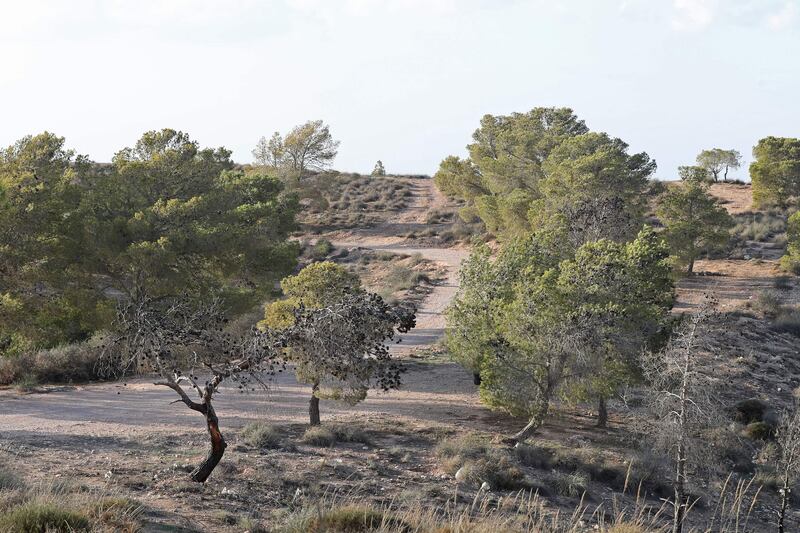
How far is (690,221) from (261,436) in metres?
28.7

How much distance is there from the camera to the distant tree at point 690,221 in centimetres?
3819

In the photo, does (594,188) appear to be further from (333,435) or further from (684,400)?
(684,400)

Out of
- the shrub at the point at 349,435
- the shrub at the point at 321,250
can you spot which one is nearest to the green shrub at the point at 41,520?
the shrub at the point at 349,435

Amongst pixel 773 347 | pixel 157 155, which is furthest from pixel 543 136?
pixel 157 155

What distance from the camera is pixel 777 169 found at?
52.0m

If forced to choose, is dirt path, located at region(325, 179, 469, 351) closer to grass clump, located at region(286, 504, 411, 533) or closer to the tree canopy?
the tree canopy

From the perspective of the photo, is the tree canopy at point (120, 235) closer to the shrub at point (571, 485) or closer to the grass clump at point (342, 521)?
the shrub at point (571, 485)

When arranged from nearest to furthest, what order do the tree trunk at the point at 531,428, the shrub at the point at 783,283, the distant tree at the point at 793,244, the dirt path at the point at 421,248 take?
the tree trunk at the point at 531,428 → the dirt path at the point at 421,248 → the distant tree at the point at 793,244 → the shrub at the point at 783,283

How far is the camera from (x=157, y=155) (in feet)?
86.8

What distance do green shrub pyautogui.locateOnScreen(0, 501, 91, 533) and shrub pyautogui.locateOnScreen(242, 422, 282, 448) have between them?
342 inches

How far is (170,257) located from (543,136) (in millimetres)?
28334

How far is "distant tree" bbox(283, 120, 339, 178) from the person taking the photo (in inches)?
2313

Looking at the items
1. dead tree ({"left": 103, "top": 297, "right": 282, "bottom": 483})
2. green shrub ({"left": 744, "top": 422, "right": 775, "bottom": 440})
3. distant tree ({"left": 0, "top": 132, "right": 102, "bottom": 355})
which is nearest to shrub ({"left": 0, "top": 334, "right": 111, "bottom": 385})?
distant tree ({"left": 0, "top": 132, "right": 102, "bottom": 355})

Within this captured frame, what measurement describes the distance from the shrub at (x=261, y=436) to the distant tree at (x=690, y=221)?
87.7 ft
